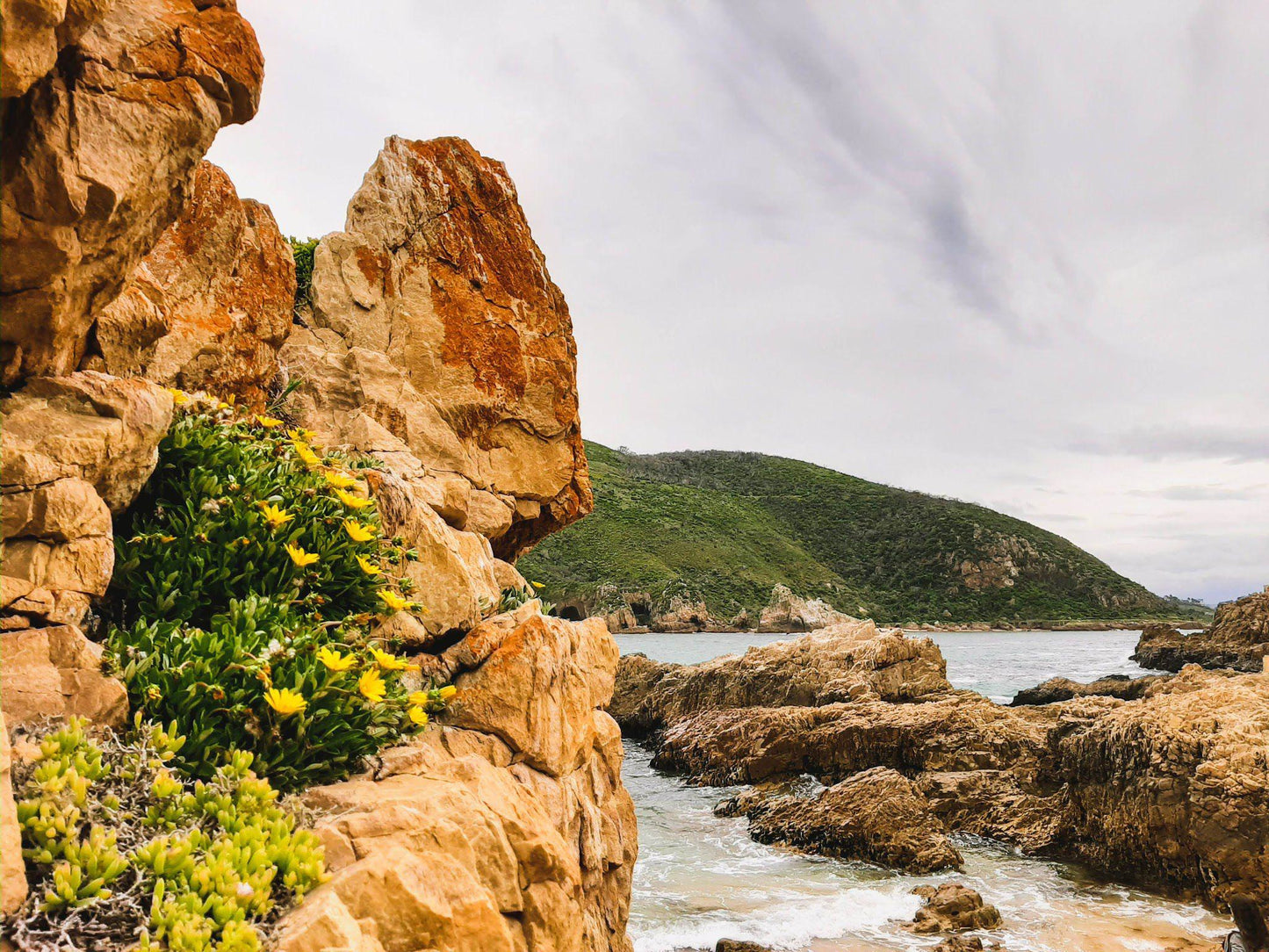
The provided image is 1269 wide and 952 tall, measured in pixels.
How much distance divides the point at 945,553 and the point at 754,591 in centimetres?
2294

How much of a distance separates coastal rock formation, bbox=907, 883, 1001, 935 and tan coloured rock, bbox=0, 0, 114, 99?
10.3m

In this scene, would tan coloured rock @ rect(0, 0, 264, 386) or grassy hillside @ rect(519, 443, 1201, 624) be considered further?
grassy hillside @ rect(519, 443, 1201, 624)

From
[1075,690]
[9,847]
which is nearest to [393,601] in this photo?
[9,847]

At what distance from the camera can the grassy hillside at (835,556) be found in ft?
222

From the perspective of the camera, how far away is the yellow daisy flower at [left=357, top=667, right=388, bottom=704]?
3.44 metres

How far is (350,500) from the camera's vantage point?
446cm

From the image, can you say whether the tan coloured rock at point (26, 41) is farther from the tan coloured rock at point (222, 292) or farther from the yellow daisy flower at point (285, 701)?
the tan coloured rock at point (222, 292)

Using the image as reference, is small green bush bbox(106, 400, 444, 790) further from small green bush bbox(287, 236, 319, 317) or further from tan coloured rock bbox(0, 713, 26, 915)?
small green bush bbox(287, 236, 319, 317)

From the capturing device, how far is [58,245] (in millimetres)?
3260

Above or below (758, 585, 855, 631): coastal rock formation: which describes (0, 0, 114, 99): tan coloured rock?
above

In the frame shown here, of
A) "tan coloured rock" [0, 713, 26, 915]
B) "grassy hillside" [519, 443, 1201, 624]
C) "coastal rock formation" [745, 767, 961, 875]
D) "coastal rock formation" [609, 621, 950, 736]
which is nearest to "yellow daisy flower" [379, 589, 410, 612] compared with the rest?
"tan coloured rock" [0, 713, 26, 915]

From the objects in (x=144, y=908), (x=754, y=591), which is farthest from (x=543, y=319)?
(x=754, y=591)

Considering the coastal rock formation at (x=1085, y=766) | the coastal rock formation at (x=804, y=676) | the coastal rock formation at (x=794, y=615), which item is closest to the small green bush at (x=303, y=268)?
the coastal rock formation at (x=1085, y=766)

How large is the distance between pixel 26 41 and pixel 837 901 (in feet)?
36.0
